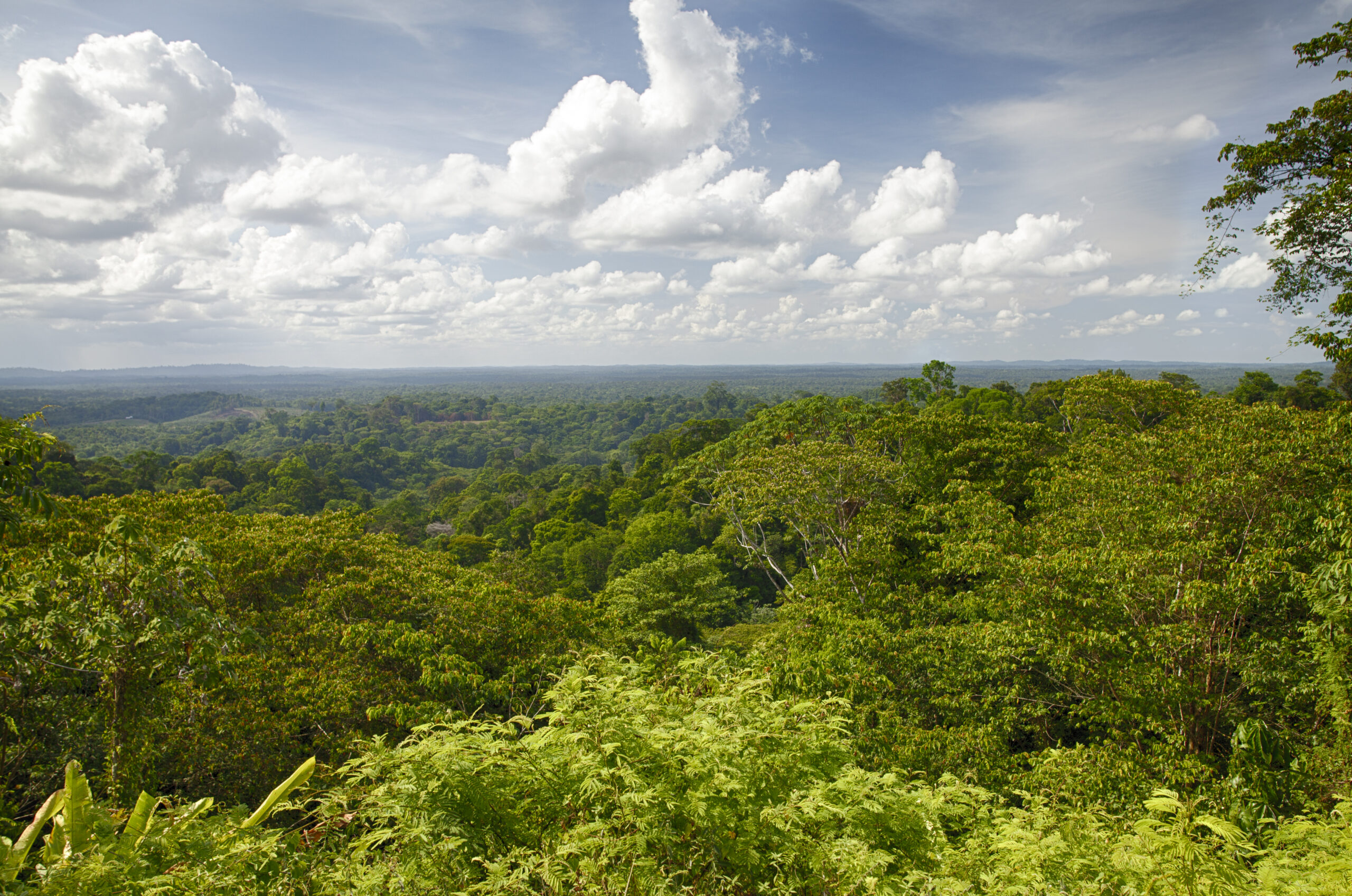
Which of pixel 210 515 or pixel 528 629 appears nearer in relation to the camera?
pixel 528 629

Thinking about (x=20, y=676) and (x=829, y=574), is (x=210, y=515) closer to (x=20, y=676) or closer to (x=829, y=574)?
(x=20, y=676)

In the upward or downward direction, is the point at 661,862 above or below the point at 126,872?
below

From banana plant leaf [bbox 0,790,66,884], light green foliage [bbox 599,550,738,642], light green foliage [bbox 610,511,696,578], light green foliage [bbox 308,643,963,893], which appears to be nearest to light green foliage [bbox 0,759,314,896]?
banana plant leaf [bbox 0,790,66,884]

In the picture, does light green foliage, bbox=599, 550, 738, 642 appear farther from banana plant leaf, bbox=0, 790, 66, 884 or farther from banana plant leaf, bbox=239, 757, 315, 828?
banana plant leaf, bbox=0, 790, 66, 884

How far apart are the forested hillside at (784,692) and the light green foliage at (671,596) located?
193cm

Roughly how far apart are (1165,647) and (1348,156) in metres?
7.43

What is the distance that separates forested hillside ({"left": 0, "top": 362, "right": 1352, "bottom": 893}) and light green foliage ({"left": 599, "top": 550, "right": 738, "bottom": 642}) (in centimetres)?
193

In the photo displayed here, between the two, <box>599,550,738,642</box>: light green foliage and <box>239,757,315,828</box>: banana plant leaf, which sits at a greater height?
<box>239,757,315,828</box>: banana plant leaf

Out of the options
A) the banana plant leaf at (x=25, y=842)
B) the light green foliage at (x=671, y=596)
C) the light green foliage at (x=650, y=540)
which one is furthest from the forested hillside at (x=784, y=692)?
the light green foliage at (x=650, y=540)

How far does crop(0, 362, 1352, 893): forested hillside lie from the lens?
3020 millimetres

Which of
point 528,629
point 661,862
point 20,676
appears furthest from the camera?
point 528,629

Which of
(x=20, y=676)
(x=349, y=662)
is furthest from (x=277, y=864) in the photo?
(x=349, y=662)

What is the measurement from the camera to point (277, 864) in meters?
2.73

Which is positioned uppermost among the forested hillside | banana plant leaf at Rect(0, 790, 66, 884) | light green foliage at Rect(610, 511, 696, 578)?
banana plant leaf at Rect(0, 790, 66, 884)
